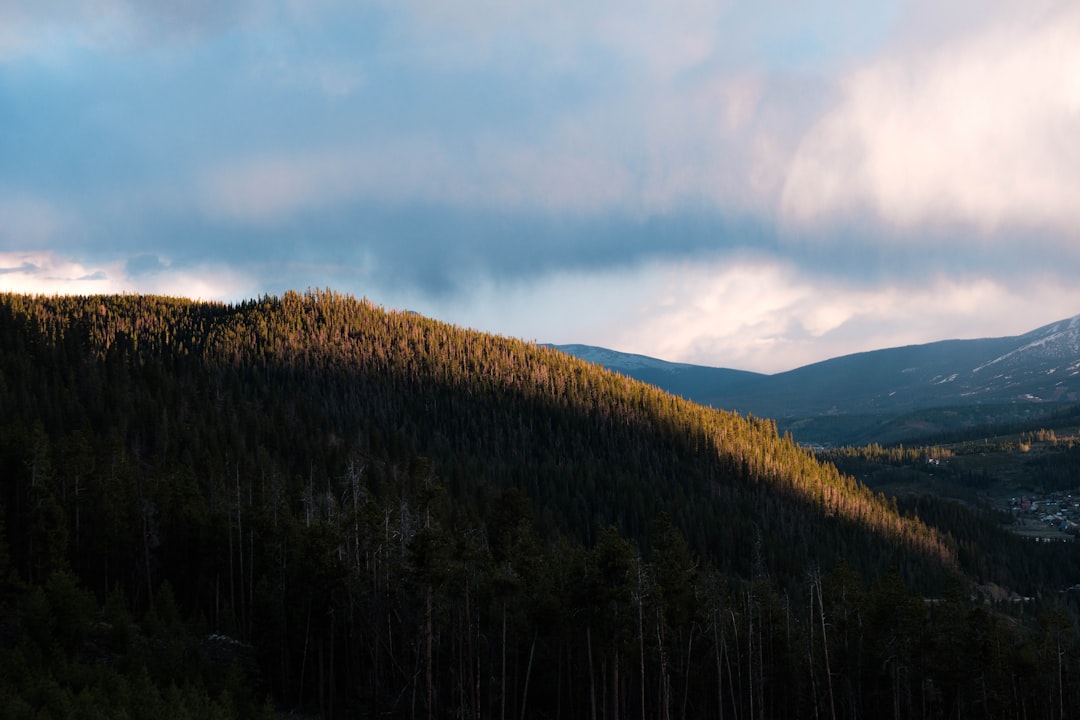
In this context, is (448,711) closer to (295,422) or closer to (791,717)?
(791,717)

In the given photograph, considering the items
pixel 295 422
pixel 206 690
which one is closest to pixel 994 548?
pixel 295 422

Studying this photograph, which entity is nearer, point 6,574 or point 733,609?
point 6,574

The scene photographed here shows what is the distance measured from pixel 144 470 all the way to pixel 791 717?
90.7m

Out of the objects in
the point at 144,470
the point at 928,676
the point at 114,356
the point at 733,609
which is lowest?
the point at 928,676

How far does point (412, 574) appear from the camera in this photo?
4938cm

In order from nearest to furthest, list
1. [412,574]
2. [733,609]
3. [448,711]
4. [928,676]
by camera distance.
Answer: [412,574] < [448,711] < [928,676] < [733,609]

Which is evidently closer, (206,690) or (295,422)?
(206,690)

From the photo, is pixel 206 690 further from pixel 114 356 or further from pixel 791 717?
pixel 114 356

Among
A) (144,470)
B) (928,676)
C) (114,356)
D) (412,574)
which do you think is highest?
(114,356)

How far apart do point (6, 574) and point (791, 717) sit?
63138 mm

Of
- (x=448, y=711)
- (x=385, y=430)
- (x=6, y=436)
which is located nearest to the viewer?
(x=448, y=711)

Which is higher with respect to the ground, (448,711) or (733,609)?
(733,609)

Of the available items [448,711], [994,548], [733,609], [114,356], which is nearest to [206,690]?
[448,711]

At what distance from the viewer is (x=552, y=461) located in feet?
620
